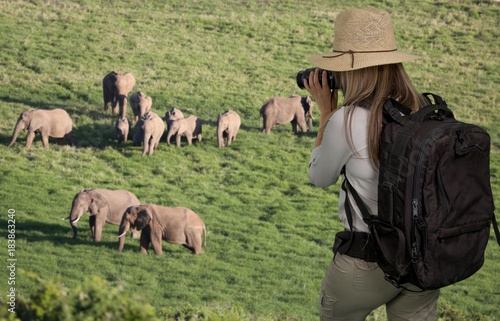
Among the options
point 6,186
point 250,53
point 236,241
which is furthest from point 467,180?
point 250,53

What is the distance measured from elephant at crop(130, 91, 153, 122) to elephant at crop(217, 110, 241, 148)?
189 centimetres

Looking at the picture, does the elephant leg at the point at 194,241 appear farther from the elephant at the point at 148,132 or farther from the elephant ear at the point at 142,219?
the elephant at the point at 148,132

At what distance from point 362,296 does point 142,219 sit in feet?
33.0

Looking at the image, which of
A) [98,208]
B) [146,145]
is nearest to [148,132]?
[146,145]

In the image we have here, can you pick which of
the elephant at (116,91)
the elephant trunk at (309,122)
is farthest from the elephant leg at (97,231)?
the elephant trunk at (309,122)

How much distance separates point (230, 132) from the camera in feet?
64.3

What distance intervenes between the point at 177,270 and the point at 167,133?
5367 millimetres

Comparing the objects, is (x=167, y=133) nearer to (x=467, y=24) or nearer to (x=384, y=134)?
(x=467, y=24)

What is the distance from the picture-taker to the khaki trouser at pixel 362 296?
14.8 feet

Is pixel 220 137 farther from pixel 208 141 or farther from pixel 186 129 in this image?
pixel 186 129

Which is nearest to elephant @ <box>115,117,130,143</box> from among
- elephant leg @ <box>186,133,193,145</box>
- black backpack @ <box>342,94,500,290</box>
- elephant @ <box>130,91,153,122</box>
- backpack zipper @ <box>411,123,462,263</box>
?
elephant leg @ <box>186,133,193,145</box>

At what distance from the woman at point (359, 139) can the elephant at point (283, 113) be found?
15.9 m

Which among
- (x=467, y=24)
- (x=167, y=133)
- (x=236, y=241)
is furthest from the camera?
(x=467, y=24)

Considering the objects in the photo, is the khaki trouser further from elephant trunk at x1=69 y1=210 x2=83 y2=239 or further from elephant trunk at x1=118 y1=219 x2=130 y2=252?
elephant trunk at x1=69 y1=210 x2=83 y2=239
